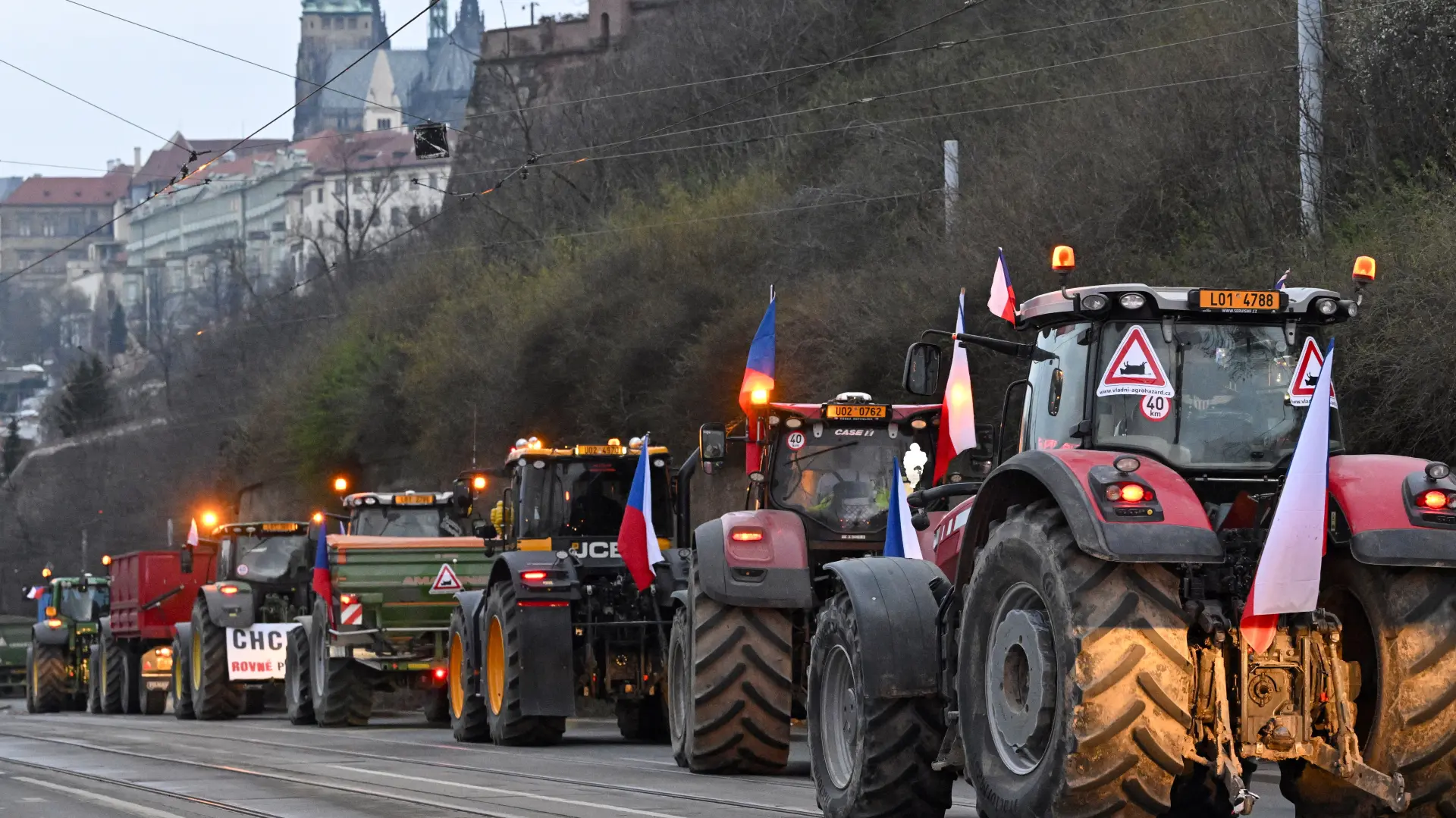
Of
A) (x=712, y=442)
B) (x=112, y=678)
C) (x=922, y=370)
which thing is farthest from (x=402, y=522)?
(x=922, y=370)

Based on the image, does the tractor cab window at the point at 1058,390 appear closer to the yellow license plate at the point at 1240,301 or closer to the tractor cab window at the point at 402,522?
the yellow license plate at the point at 1240,301

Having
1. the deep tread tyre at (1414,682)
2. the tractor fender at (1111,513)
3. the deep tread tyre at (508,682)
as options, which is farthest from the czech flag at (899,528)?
the deep tread tyre at (508,682)

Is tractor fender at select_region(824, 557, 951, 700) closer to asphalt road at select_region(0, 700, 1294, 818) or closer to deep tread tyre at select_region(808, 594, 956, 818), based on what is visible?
deep tread tyre at select_region(808, 594, 956, 818)

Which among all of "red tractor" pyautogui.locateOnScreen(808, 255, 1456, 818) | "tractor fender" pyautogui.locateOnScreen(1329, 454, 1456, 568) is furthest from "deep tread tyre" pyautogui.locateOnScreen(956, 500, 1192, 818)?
"tractor fender" pyautogui.locateOnScreen(1329, 454, 1456, 568)

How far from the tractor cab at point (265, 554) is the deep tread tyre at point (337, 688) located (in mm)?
4207

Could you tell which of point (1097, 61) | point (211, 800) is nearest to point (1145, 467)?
point (211, 800)

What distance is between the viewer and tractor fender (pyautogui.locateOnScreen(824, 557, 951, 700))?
9.21 m

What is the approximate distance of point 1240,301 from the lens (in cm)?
876

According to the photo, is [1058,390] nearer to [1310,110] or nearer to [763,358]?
[763,358]

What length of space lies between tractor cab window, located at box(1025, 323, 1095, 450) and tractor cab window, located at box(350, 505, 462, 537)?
675 inches

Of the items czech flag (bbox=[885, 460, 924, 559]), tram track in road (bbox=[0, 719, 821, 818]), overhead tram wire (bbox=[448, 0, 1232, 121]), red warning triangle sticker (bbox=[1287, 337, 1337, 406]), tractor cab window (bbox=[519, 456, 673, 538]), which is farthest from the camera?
overhead tram wire (bbox=[448, 0, 1232, 121])

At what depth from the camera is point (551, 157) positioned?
5338 centimetres

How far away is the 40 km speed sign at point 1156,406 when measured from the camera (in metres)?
8.55

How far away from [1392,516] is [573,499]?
1254cm
